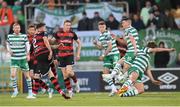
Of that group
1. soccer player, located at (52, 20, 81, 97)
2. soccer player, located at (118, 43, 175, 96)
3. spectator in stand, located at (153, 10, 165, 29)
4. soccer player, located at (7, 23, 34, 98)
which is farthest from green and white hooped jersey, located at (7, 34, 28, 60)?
spectator in stand, located at (153, 10, 165, 29)

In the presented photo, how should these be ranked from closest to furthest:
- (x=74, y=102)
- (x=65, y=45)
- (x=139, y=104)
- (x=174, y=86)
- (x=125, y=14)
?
(x=139, y=104)
(x=74, y=102)
(x=65, y=45)
(x=174, y=86)
(x=125, y=14)

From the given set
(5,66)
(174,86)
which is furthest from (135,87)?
(5,66)

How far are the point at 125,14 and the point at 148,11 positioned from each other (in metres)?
1.31

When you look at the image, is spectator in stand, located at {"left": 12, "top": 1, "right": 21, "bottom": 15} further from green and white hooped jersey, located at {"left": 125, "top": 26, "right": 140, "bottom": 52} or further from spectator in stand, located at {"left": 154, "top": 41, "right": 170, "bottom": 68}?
green and white hooped jersey, located at {"left": 125, "top": 26, "right": 140, "bottom": 52}

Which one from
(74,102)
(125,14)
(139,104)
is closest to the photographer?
(139,104)

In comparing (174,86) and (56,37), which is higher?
(56,37)

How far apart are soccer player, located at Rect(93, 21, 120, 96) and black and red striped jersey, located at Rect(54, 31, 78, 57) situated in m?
0.84

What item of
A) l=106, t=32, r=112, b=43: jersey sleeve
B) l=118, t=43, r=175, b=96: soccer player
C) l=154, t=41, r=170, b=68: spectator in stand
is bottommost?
l=154, t=41, r=170, b=68: spectator in stand

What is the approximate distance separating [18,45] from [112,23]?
6.62 m

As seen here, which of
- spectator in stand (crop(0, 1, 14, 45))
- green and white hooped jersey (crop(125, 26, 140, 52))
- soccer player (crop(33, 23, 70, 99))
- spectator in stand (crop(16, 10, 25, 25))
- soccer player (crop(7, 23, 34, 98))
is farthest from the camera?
spectator in stand (crop(16, 10, 25, 25))

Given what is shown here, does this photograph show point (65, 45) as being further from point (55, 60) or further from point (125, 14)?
point (125, 14)

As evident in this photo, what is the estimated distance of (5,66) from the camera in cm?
2944

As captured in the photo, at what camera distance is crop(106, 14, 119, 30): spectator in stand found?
102ft

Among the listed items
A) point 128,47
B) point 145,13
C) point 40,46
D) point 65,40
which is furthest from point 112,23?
point 40,46
